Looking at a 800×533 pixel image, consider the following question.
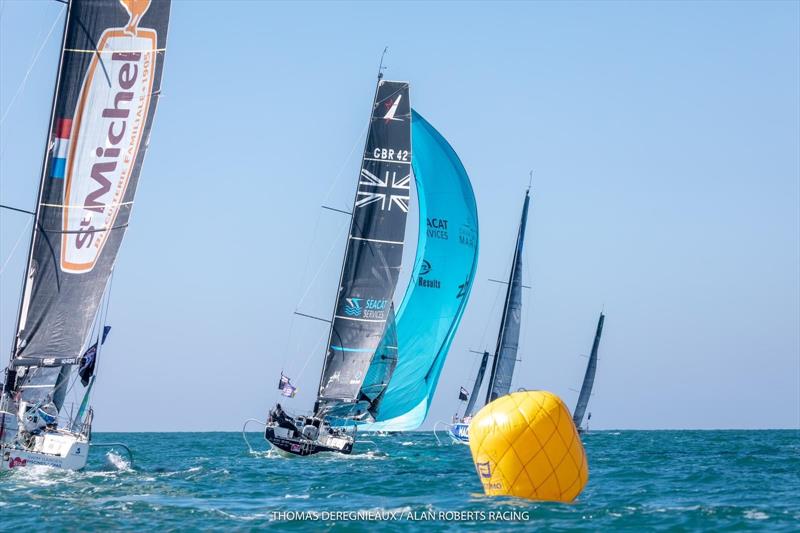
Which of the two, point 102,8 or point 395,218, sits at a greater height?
point 102,8

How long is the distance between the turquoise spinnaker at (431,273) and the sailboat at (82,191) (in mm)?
18069

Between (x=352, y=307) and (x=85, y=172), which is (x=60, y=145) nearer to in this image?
(x=85, y=172)

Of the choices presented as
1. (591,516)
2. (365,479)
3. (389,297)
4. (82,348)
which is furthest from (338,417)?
(591,516)

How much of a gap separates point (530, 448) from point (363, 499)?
505 cm

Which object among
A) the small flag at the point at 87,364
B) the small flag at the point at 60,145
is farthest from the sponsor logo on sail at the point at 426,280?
the small flag at the point at 60,145

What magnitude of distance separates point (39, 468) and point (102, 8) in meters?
9.27

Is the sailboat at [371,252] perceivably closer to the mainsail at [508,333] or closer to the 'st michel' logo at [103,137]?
the 'st michel' logo at [103,137]

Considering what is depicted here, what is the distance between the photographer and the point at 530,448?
16.5 m

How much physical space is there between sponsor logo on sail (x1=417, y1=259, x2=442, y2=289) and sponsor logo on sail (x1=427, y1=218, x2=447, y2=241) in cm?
101

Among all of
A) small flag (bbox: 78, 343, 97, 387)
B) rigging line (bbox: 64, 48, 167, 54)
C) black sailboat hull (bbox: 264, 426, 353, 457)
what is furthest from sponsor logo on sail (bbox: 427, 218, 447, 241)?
small flag (bbox: 78, 343, 97, 387)

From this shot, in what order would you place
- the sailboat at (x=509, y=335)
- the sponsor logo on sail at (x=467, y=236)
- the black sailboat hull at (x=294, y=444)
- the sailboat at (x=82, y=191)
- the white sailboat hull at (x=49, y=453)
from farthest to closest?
the sailboat at (x=509, y=335)
the sponsor logo on sail at (x=467, y=236)
the black sailboat hull at (x=294, y=444)
the sailboat at (x=82, y=191)
the white sailboat hull at (x=49, y=453)

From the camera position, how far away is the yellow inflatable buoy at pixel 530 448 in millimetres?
16578

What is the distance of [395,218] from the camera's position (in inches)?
1409

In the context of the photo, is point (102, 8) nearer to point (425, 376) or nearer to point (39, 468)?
point (39, 468)
